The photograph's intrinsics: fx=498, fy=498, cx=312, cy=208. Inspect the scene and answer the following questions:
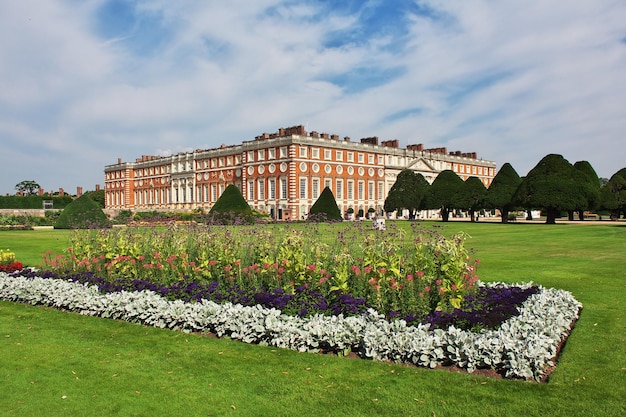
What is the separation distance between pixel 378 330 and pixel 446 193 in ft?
144

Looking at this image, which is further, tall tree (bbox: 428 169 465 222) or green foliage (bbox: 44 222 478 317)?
tall tree (bbox: 428 169 465 222)

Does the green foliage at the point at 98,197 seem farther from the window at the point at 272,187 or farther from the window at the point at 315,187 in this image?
the window at the point at 315,187

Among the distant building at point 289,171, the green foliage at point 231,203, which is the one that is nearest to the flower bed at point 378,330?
the green foliage at point 231,203

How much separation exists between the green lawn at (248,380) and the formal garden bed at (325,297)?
26cm

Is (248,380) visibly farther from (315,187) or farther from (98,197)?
(98,197)

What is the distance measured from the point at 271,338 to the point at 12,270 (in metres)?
7.41

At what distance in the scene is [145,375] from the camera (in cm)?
523

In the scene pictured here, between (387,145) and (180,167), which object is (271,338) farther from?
(180,167)

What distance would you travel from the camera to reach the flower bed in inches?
208

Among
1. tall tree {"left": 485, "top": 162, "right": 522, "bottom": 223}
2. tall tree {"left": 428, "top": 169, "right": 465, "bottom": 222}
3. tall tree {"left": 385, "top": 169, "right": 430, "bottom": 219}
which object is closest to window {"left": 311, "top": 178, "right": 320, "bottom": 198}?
tall tree {"left": 385, "top": 169, "right": 430, "bottom": 219}

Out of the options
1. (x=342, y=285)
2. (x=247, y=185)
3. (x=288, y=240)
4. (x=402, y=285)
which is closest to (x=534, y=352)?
(x=402, y=285)

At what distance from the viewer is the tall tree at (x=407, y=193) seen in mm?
51469

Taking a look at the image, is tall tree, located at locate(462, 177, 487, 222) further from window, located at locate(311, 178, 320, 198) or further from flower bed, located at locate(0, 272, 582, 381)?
flower bed, located at locate(0, 272, 582, 381)

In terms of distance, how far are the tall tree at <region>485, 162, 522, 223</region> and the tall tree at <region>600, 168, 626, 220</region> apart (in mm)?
7359
